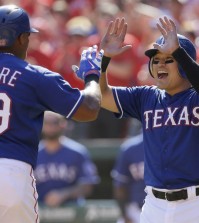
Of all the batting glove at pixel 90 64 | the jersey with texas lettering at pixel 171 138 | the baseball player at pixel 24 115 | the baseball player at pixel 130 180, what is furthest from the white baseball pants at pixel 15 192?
the baseball player at pixel 130 180

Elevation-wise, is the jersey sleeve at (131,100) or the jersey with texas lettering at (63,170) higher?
A: the jersey sleeve at (131,100)

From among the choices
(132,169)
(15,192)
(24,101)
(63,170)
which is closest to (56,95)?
(24,101)

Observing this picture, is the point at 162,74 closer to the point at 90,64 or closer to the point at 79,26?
the point at 90,64

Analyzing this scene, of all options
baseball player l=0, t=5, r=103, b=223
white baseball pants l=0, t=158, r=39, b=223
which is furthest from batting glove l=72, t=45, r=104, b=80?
white baseball pants l=0, t=158, r=39, b=223

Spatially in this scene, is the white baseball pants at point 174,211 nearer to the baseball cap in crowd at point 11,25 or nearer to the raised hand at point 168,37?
the raised hand at point 168,37

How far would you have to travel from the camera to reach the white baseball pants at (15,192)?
201 inches

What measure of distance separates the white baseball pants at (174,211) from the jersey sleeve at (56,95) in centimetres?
89

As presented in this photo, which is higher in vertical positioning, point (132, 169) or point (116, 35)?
point (116, 35)

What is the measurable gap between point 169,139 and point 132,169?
393 centimetres

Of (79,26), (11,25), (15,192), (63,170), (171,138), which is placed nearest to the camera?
(15,192)

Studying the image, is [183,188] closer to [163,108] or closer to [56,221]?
[163,108]

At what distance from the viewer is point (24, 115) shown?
5.18 metres

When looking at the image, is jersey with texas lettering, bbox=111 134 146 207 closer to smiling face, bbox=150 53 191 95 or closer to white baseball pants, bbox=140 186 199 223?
smiling face, bbox=150 53 191 95

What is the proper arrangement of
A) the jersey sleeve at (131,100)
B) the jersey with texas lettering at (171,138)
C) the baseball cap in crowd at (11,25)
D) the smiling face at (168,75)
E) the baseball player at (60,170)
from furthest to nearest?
the baseball player at (60,170)
the jersey sleeve at (131,100)
the smiling face at (168,75)
the jersey with texas lettering at (171,138)
the baseball cap in crowd at (11,25)
